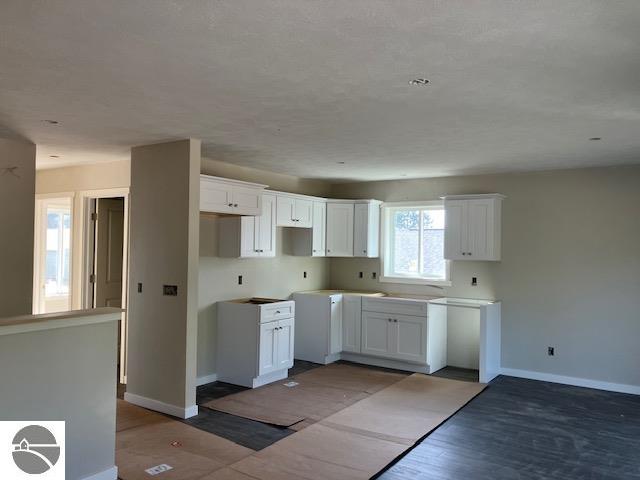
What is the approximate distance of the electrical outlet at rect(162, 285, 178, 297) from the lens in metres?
4.55

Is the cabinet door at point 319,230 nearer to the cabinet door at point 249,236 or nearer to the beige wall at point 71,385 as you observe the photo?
the cabinet door at point 249,236

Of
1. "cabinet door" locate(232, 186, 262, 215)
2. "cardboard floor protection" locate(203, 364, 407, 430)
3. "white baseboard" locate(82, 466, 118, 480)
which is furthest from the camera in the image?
"cabinet door" locate(232, 186, 262, 215)

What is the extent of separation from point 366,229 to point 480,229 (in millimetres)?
1553

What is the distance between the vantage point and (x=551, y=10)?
198 cm

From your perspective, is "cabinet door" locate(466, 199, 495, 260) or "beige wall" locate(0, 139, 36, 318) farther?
"cabinet door" locate(466, 199, 495, 260)

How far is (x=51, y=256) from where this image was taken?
7.07 metres

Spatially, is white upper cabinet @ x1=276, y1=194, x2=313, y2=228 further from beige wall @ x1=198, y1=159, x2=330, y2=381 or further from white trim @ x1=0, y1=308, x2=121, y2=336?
white trim @ x1=0, y1=308, x2=121, y2=336

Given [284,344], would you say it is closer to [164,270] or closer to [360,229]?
[164,270]

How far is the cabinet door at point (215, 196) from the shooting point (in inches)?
195

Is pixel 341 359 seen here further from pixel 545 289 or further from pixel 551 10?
pixel 551 10

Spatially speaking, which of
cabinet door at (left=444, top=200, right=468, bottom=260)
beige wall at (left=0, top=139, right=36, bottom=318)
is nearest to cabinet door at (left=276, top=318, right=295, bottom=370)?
cabinet door at (left=444, top=200, right=468, bottom=260)

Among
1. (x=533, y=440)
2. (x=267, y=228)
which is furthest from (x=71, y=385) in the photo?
(x=533, y=440)

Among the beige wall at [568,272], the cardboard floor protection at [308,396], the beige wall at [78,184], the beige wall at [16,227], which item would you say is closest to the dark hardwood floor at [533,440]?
the beige wall at [568,272]

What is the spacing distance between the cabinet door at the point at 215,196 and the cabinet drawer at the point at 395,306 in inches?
91.9
